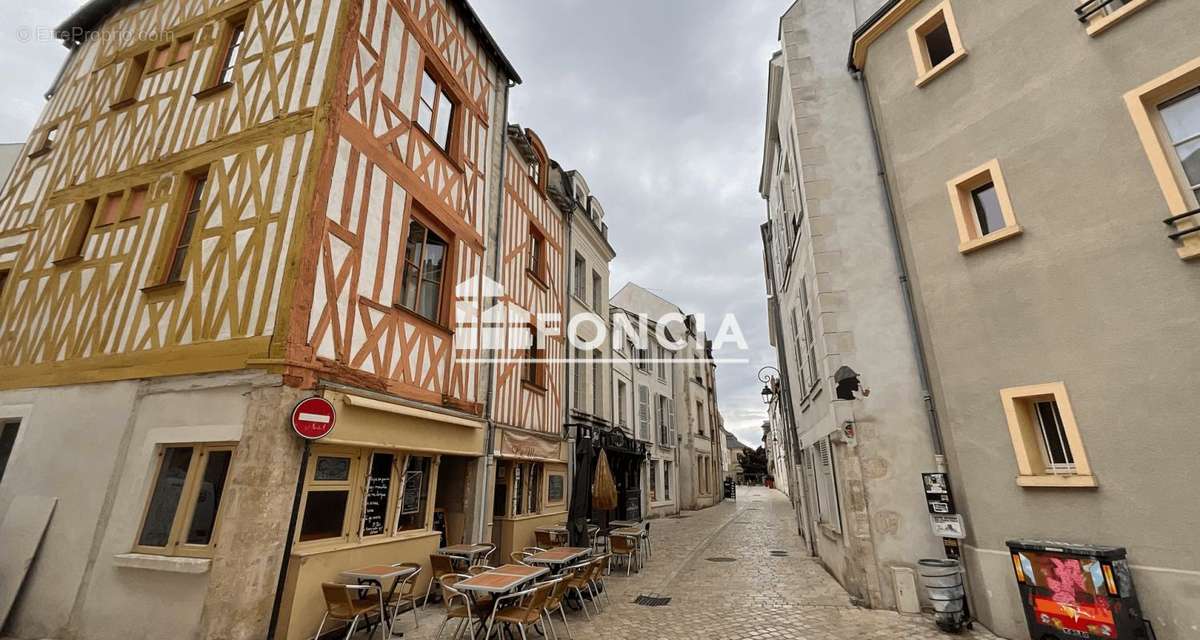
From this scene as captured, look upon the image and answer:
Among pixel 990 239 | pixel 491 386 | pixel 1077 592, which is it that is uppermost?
pixel 990 239

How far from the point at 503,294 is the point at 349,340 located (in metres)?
3.97

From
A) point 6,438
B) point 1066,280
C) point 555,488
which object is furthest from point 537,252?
point 1066,280

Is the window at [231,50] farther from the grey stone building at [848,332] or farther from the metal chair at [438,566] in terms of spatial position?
the grey stone building at [848,332]

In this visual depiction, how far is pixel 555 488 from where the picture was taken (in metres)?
10.7

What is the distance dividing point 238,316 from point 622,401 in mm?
13312

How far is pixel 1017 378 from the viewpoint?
5.43 meters

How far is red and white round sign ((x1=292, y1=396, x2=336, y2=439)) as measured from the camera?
15.3ft

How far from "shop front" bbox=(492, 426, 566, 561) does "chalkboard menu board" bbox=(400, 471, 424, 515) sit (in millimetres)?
1662

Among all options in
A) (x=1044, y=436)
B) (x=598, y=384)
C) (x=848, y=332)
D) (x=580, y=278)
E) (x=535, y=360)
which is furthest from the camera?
(x=598, y=384)

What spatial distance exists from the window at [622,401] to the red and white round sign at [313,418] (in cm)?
1221

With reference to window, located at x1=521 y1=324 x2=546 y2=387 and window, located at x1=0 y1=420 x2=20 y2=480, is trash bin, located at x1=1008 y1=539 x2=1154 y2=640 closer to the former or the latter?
window, located at x1=521 y1=324 x2=546 y2=387

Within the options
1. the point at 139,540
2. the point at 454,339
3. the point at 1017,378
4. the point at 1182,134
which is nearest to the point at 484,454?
the point at 454,339

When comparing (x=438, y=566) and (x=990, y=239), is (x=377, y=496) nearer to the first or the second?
(x=438, y=566)

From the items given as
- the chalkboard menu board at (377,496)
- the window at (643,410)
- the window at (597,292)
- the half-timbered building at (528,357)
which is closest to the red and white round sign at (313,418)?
the chalkboard menu board at (377,496)
